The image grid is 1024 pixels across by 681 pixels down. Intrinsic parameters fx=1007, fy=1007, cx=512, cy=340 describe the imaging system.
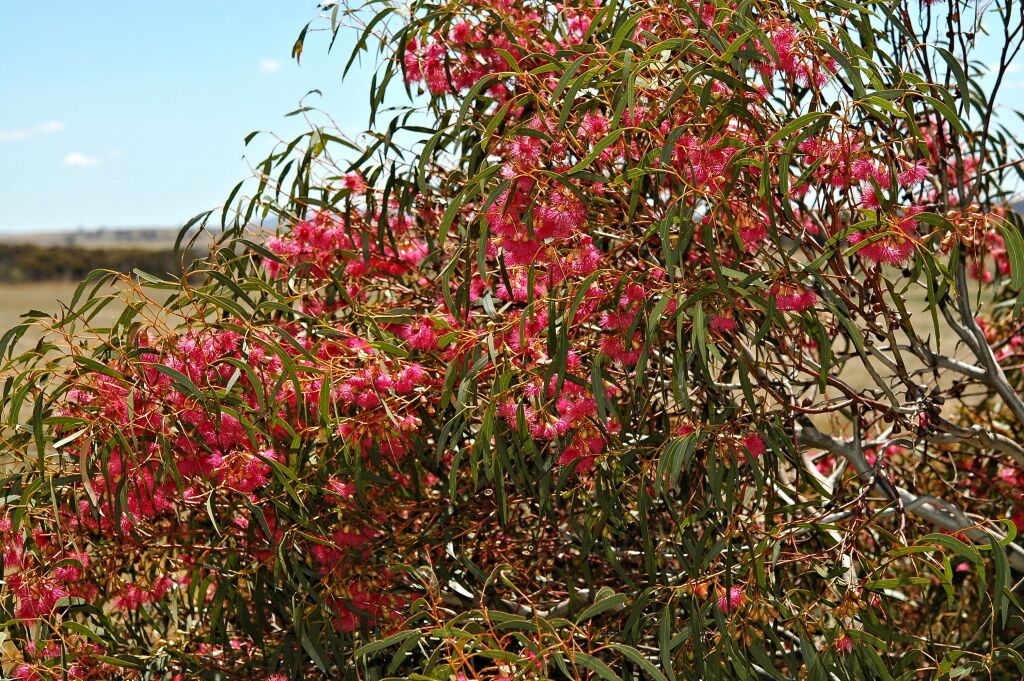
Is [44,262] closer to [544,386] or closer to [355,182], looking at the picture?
[355,182]

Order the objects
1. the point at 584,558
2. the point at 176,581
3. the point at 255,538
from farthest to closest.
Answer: the point at 176,581 → the point at 255,538 → the point at 584,558

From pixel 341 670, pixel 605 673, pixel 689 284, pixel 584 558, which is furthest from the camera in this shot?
pixel 341 670

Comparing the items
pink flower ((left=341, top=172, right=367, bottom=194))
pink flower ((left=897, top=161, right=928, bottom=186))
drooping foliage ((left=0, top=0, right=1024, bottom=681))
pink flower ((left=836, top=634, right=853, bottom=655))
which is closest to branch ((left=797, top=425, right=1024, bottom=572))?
drooping foliage ((left=0, top=0, right=1024, bottom=681))

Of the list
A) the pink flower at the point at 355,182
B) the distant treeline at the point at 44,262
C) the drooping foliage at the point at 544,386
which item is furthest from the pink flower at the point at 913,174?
the distant treeline at the point at 44,262

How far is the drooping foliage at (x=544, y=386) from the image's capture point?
1447 mm

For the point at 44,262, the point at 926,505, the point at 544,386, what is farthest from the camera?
the point at 44,262

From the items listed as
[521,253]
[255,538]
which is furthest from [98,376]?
[521,253]

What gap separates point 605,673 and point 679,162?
29.9 inches

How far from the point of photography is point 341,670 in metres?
1.74

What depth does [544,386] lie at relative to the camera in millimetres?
1406

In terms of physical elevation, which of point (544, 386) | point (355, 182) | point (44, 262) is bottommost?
point (44, 262)

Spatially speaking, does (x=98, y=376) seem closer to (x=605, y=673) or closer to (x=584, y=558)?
(x=584, y=558)

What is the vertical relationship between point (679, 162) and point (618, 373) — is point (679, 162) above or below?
above

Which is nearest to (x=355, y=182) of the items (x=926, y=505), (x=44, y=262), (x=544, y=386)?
(x=544, y=386)
